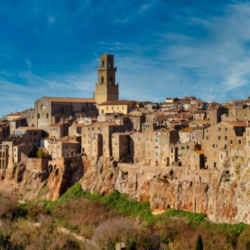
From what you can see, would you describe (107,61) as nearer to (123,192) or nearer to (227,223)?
(123,192)

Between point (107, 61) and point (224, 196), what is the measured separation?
46.7 meters

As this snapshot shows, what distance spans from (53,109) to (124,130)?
58.0ft

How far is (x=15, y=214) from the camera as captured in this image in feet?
208

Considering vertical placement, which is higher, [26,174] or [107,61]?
[107,61]

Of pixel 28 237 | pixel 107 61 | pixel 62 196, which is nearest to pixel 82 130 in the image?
pixel 62 196

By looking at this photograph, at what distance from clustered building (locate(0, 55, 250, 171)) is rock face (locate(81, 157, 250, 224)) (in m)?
1.30

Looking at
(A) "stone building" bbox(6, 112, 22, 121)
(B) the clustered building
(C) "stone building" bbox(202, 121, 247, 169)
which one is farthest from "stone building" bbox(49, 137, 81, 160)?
(A) "stone building" bbox(6, 112, 22, 121)

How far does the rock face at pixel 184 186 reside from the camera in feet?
164

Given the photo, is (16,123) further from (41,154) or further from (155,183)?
(155,183)

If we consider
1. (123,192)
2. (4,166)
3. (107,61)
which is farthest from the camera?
(107,61)

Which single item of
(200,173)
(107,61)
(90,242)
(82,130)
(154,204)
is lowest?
(90,242)

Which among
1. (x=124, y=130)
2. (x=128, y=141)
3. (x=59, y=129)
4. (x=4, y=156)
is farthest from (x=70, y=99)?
(x=128, y=141)

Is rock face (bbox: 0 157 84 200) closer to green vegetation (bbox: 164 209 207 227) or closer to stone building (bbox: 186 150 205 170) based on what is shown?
green vegetation (bbox: 164 209 207 227)

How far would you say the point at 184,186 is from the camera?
181ft
